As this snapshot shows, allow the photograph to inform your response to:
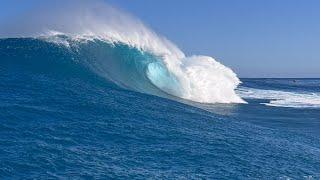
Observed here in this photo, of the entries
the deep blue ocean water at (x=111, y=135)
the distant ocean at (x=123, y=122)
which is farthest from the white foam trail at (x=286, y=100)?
the deep blue ocean water at (x=111, y=135)

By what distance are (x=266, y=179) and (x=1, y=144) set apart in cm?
586

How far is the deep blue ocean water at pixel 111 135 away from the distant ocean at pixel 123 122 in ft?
0.11

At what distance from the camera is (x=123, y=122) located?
15039 millimetres

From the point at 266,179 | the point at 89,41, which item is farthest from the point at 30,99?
the point at 89,41

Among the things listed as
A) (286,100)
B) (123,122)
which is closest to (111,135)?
(123,122)

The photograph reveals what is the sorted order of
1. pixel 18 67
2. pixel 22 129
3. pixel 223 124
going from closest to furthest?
pixel 22 129
pixel 223 124
pixel 18 67

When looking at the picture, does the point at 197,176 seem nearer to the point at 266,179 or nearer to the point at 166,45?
the point at 266,179

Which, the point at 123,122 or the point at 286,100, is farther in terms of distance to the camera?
the point at 286,100

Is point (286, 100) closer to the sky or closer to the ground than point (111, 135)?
closer to the sky

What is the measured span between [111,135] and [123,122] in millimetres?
1698

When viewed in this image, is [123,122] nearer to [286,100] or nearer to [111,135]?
[111,135]

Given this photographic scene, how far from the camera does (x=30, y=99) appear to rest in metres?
15.5

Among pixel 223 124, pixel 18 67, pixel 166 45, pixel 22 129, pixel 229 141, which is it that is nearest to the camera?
pixel 22 129

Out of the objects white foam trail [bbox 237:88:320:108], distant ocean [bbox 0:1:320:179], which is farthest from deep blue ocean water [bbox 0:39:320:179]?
white foam trail [bbox 237:88:320:108]
